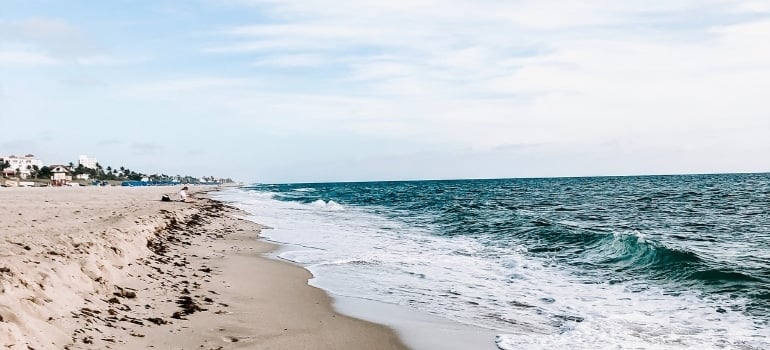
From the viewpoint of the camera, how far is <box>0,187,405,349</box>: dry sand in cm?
566

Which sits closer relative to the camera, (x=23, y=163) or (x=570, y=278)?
(x=570, y=278)

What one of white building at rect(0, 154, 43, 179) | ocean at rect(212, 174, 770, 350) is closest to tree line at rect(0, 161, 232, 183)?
white building at rect(0, 154, 43, 179)

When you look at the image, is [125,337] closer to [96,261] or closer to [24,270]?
[24,270]

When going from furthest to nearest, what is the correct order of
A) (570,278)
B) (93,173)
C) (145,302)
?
(93,173), (570,278), (145,302)

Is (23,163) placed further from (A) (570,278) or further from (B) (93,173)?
(A) (570,278)

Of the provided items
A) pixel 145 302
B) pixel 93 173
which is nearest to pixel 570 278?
pixel 145 302

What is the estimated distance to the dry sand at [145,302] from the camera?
566 cm

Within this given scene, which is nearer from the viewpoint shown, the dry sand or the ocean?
the dry sand

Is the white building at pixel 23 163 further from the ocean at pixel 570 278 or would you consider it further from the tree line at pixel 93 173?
the ocean at pixel 570 278

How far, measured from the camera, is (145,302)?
7.63 meters

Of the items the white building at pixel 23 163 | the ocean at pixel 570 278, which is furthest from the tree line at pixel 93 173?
the ocean at pixel 570 278

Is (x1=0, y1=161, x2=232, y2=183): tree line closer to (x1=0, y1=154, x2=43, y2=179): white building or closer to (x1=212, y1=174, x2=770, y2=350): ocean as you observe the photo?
(x1=0, y1=154, x2=43, y2=179): white building

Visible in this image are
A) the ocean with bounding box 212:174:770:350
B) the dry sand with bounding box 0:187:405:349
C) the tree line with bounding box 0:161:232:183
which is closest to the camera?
the dry sand with bounding box 0:187:405:349

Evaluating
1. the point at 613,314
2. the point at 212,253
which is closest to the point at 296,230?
the point at 212,253
